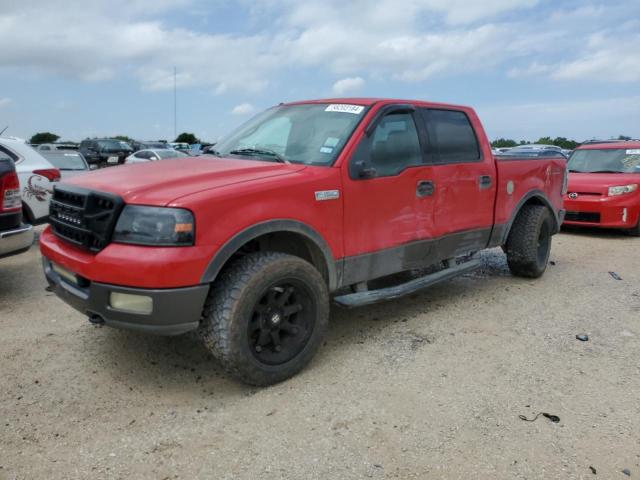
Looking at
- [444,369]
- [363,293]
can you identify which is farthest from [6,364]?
[444,369]

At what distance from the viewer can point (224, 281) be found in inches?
123

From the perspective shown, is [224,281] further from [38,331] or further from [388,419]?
[38,331]

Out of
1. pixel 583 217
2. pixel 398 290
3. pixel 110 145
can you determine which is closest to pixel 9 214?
pixel 398 290

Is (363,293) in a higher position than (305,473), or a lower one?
higher

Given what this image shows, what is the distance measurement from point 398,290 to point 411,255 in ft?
1.19

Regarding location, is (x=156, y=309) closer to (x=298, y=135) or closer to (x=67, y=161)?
(x=298, y=135)

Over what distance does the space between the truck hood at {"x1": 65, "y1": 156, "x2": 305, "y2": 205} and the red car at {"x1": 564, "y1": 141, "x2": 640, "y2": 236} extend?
7.07m

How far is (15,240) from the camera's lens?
15.9 feet

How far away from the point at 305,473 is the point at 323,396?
73 cm

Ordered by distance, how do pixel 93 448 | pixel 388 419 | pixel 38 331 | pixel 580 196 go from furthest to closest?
1. pixel 580 196
2. pixel 38 331
3. pixel 388 419
4. pixel 93 448

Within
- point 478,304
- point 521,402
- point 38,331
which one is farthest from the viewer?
point 478,304

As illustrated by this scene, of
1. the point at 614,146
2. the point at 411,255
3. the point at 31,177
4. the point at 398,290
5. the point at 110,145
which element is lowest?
the point at 398,290

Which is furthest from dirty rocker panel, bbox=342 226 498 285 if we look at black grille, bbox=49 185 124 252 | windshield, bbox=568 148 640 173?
windshield, bbox=568 148 640 173

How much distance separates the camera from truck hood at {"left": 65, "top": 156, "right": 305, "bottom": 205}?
298 centimetres
